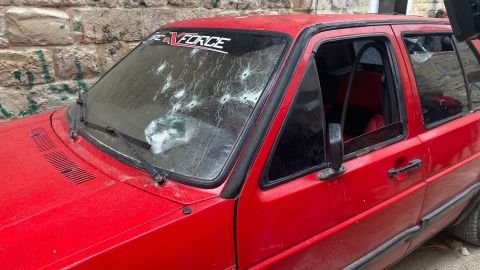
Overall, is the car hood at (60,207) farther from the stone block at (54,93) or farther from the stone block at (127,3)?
the stone block at (127,3)

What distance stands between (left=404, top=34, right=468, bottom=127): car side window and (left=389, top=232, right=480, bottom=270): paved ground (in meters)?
1.18

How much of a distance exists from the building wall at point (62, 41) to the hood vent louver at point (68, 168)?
2.25 m

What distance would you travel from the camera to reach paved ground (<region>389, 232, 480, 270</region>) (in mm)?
3094

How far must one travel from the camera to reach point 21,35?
378 cm

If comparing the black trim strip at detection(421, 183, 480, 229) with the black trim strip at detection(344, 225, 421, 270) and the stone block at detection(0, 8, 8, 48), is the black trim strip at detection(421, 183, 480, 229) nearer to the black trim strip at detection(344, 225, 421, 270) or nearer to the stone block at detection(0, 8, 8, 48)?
the black trim strip at detection(344, 225, 421, 270)

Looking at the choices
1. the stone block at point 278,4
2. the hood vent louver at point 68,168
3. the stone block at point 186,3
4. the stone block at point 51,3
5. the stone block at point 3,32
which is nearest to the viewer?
the hood vent louver at point 68,168

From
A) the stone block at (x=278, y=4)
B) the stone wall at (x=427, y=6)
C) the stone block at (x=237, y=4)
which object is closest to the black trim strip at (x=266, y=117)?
the stone block at (x=237, y=4)

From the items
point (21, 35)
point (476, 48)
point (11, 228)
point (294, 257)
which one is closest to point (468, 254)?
point (476, 48)

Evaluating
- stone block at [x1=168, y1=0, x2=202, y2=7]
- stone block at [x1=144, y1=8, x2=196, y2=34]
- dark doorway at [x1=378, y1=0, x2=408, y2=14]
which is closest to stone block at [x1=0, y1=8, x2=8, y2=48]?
stone block at [x1=144, y1=8, x2=196, y2=34]

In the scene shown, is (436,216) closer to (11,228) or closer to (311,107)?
(311,107)

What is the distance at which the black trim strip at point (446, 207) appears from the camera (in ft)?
8.24

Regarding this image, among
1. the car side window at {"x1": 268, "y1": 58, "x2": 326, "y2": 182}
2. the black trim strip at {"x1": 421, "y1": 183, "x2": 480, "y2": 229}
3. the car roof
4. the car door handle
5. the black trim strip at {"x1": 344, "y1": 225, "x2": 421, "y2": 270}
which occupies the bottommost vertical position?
the black trim strip at {"x1": 344, "y1": 225, "x2": 421, "y2": 270}

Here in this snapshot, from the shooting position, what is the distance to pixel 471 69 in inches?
112

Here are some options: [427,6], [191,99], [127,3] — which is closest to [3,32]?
[127,3]
